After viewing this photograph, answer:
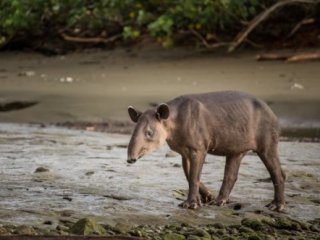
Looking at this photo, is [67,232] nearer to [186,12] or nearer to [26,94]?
[26,94]

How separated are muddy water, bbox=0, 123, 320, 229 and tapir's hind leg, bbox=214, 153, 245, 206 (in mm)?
77

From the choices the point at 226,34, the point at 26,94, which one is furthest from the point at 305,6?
the point at 26,94

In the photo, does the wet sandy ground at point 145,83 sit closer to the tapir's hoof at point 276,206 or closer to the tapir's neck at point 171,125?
the tapir's hoof at point 276,206

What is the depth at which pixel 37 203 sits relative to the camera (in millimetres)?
6898

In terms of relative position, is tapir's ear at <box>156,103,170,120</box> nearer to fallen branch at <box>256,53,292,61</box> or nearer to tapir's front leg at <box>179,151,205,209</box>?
tapir's front leg at <box>179,151,205,209</box>

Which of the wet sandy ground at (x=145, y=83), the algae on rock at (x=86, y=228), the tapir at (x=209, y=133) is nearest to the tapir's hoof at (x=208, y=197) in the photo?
the tapir at (x=209, y=133)

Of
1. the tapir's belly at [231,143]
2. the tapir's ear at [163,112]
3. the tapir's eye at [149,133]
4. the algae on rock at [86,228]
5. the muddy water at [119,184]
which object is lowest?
the muddy water at [119,184]

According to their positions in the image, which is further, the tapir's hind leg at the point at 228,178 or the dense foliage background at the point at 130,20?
the dense foliage background at the point at 130,20

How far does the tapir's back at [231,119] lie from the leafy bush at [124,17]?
850 centimetres

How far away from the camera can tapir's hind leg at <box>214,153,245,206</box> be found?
7.32 meters

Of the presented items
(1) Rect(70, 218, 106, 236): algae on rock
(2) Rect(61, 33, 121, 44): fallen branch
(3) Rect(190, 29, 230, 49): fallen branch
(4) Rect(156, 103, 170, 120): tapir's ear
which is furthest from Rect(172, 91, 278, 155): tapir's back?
(2) Rect(61, 33, 121, 44): fallen branch

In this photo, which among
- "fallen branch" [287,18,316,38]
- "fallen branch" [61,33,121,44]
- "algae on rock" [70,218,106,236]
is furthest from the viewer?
"fallen branch" [61,33,121,44]

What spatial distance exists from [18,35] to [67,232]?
15.3 meters

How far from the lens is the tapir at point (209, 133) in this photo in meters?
6.89
